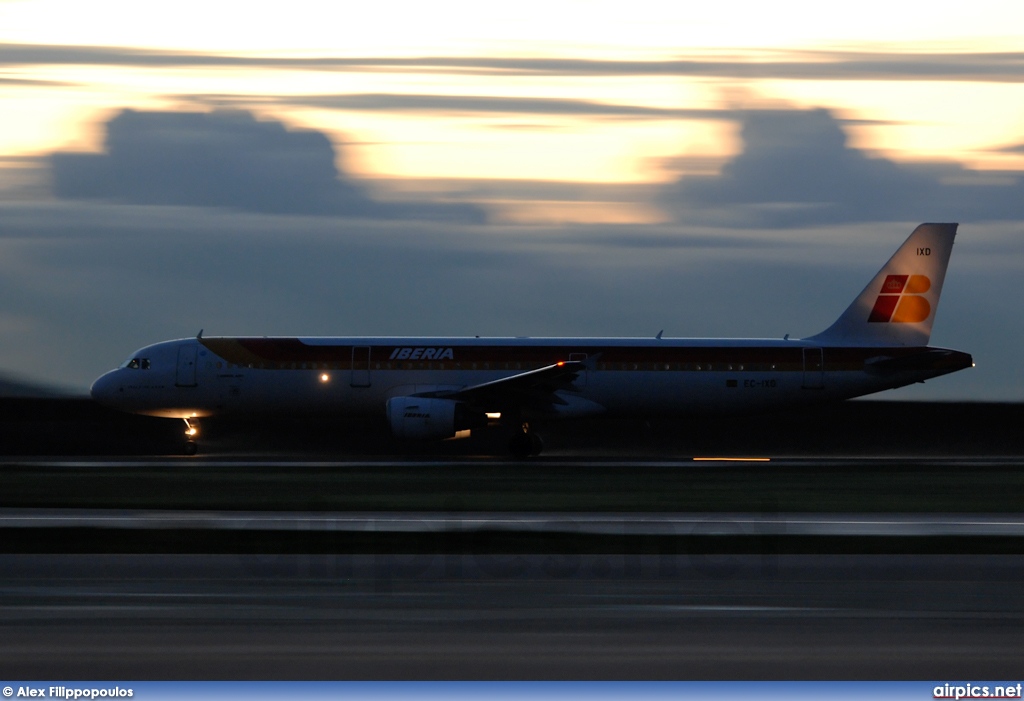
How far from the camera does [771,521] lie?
66.2 feet

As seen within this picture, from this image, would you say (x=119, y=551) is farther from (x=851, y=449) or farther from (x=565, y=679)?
(x=851, y=449)

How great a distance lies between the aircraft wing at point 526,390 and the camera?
4022cm

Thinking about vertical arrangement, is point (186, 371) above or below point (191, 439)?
above

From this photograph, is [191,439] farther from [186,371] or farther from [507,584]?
[507,584]

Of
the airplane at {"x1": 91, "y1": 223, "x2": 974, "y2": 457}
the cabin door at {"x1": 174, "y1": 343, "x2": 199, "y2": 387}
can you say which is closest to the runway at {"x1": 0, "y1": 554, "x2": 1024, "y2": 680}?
the airplane at {"x1": 91, "y1": 223, "x2": 974, "y2": 457}

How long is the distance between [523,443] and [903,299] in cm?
1262

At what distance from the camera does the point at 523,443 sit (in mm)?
41000

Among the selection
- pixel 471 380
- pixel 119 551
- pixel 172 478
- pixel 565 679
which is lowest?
pixel 565 679

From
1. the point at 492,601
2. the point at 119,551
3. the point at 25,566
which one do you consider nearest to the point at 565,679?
the point at 492,601

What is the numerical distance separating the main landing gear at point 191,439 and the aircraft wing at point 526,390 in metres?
6.86

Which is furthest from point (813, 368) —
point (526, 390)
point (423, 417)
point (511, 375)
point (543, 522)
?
point (543, 522)

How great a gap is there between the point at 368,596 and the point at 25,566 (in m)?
4.04

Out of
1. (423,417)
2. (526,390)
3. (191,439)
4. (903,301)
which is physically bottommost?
(191,439)

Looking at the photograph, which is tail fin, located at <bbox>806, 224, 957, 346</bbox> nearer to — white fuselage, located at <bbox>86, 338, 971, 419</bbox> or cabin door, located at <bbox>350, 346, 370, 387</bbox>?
white fuselage, located at <bbox>86, 338, 971, 419</bbox>
